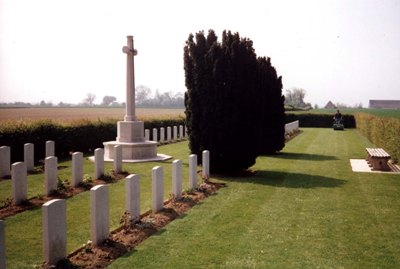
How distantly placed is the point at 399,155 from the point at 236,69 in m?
7.91

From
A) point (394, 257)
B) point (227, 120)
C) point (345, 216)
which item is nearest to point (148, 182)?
point (227, 120)

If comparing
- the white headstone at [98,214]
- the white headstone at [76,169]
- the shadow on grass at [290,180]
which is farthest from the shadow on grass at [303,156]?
the white headstone at [98,214]

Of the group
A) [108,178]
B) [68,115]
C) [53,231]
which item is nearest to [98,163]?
[108,178]

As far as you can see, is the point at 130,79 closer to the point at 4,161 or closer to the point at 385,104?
the point at 4,161

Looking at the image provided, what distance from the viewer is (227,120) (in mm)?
13055

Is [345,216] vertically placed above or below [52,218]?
below

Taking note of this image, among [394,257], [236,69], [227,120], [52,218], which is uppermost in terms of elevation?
[236,69]

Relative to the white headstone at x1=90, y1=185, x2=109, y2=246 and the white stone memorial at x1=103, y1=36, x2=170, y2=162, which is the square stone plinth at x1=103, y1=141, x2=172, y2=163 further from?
the white headstone at x1=90, y1=185, x2=109, y2=246

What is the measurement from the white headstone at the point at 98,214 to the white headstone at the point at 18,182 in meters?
3.46

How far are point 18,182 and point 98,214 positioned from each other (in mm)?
3636

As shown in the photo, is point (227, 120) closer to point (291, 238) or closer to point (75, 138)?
point (291, 238)

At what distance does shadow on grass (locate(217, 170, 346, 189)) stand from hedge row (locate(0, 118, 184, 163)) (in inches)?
335

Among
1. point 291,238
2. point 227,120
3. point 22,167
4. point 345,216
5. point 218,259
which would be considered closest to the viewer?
point 218,259

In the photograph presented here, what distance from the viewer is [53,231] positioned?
17.7ft
